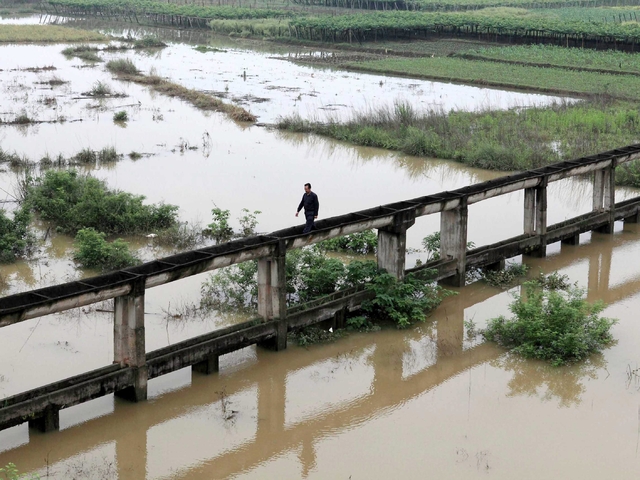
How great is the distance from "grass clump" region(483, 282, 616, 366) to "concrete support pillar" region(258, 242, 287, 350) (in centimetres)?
295

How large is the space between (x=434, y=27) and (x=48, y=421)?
48725 millimetres

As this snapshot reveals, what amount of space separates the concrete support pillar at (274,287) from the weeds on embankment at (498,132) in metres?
12.1

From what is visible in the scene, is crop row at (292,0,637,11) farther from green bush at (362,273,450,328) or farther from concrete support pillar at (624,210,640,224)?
green bush at (362,273,450,328)

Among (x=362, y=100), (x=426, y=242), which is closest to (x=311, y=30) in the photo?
(x=362, y=100)

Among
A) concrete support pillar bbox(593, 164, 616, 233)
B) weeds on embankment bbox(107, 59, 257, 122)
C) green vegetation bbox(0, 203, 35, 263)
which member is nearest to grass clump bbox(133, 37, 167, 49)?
weeds on embankment bbox(107, 59, 257, 122)

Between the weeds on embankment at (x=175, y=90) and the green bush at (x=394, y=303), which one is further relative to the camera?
the weeds on embankment at (x=175, y=90)

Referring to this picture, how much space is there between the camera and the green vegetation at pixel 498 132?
2334 cm

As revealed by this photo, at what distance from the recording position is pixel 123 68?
134 ft

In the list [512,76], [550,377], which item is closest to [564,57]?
[512,76]

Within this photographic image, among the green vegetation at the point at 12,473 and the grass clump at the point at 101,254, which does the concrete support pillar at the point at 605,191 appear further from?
the green vegetation at the point at 12,473

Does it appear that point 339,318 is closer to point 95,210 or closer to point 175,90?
point 95,210

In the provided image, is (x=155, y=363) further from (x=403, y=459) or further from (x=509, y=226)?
(x=509, y=226)

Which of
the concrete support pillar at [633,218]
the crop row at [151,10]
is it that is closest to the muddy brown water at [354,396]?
Result: the concrete support pillar at [633,218]

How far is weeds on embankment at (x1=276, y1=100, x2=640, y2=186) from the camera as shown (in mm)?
23297
